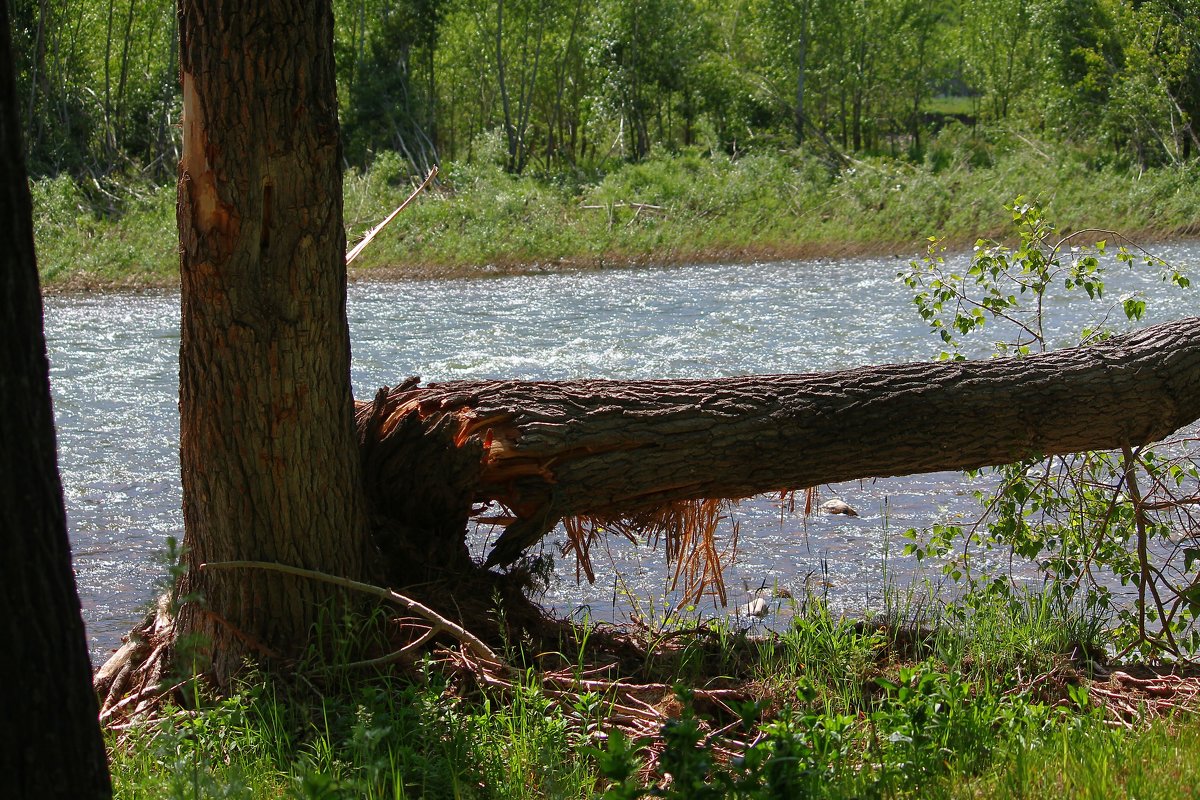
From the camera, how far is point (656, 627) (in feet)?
18.1

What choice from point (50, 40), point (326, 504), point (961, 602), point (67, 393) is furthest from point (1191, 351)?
point (50, 40)

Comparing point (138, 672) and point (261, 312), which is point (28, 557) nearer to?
point (261, 312)

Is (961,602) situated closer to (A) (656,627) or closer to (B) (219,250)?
(A) (656,627)

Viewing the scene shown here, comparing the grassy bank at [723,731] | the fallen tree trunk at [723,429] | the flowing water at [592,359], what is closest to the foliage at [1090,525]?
the fallen tree trunk at [723,429]

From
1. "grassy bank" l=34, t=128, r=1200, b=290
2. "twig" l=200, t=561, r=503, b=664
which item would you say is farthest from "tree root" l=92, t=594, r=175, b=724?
"grassy bank" l=34, t=128, r=1200, b=290

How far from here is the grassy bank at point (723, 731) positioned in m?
3.19

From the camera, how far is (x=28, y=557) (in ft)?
7.27

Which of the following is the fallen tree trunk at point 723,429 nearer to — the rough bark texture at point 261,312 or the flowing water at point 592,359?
the rough bark texture at point 261,312

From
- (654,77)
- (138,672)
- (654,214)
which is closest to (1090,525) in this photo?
(138,672)

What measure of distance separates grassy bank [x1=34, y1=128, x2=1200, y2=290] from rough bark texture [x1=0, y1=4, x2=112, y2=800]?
20.4 metres

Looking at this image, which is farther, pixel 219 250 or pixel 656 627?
pixel 656 627

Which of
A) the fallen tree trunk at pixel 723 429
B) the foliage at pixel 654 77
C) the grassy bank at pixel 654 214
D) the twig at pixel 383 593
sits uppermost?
the foliage at pixel 654 77

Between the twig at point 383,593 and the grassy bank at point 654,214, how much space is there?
18.5 metres

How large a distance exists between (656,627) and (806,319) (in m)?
10.5
